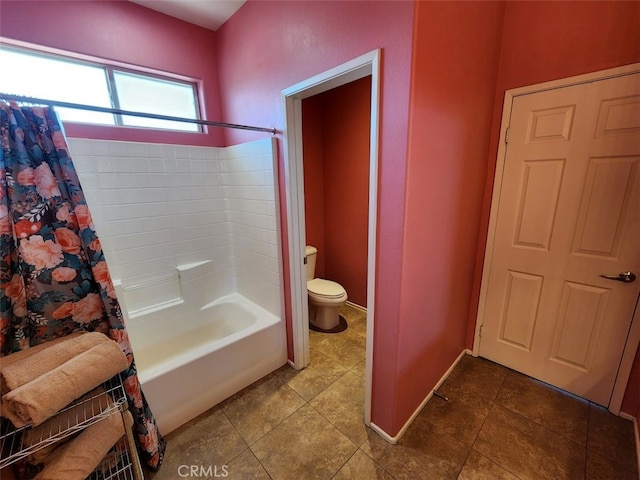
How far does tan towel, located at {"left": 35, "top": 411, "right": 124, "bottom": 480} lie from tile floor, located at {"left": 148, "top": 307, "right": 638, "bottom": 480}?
561 millimetres

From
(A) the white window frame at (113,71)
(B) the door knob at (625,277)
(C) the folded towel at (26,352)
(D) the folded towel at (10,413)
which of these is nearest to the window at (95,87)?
(A) the white window frame at (113,71)

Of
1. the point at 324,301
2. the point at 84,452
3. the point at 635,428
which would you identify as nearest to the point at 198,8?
the point at 324,301

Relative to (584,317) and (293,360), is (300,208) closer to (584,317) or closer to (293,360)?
(293,360)

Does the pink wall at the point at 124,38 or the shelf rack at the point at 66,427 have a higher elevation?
the pink wall at the point at 124,38

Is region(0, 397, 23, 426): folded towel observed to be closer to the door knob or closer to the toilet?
the toilet

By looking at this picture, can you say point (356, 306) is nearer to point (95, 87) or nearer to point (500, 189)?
point (500, 189)

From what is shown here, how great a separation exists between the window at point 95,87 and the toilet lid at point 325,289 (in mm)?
1713

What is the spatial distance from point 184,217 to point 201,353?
1111 mm

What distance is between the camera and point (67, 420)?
1019mm

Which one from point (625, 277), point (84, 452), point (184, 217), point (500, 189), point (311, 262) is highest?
point (500, 189)

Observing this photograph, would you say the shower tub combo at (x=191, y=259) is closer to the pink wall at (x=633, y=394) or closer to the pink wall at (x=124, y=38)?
the pink wall at (x=124, y=38)

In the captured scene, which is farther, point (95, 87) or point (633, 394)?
point (95, 87)

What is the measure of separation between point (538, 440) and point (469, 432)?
1.18 feet

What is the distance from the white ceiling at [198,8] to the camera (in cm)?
179
